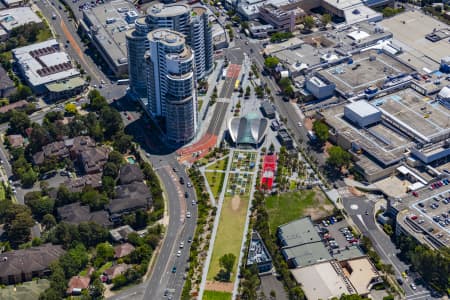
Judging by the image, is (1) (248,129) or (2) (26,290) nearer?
(2) (26,290)

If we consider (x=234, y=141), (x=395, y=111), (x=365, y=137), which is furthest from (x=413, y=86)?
(x=234, y=141)

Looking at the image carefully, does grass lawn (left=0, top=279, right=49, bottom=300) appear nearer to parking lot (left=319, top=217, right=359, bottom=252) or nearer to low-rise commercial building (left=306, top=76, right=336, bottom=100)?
parking lot (left=319, top=217, right=359, bottom=252)

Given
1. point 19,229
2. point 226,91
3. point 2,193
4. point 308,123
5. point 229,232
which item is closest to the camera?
point 19,229

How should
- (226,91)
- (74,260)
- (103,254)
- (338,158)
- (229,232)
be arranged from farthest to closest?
(226,91), (338,158), (229,232), (103,254), (74,260)

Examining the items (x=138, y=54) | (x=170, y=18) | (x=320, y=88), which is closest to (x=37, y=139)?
(x=138, y=54)

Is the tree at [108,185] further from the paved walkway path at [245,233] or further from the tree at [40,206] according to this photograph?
the paved walkway path at [245,233]

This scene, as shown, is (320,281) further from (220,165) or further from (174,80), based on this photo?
(174,80)

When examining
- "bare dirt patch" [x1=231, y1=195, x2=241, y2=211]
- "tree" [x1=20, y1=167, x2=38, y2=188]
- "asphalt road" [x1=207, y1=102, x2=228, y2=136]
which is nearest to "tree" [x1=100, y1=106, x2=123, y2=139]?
"asphalt road" [x1=207, y1=102, x2=228, y2=136]
